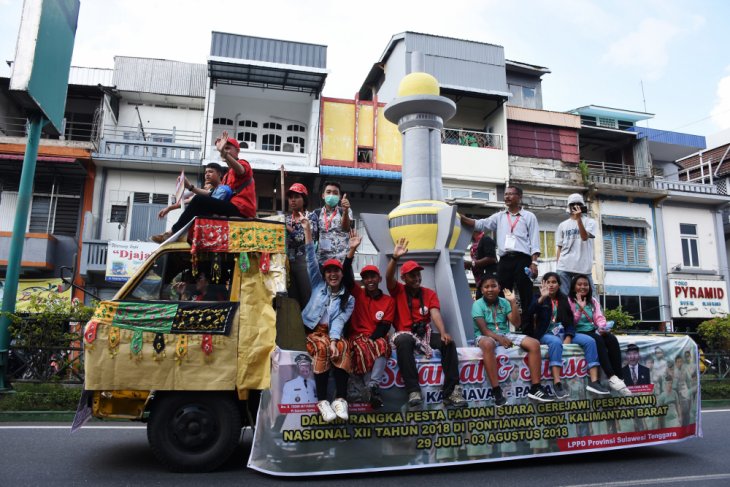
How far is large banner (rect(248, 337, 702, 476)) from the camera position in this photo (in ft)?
14.6

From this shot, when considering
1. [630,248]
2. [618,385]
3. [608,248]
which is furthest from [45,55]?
[630,248]

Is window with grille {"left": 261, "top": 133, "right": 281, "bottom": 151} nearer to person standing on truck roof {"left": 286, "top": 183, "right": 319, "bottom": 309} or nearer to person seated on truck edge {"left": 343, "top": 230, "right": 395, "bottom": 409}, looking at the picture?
person standing on truck roof {"left": 286, "top": 183, "right": 319, "bottom": 309}

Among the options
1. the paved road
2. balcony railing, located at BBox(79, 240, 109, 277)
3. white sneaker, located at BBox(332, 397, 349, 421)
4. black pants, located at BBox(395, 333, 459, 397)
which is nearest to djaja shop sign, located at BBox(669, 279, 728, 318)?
the paved road

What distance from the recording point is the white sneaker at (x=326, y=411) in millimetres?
4332

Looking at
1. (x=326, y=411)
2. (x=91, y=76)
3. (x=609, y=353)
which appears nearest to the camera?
(x=326, y=411)

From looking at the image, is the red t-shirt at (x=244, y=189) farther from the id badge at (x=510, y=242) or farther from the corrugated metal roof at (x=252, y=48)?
the corrugated metal roof at (x=252, y=48)

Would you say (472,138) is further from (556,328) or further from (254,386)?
(254,386)

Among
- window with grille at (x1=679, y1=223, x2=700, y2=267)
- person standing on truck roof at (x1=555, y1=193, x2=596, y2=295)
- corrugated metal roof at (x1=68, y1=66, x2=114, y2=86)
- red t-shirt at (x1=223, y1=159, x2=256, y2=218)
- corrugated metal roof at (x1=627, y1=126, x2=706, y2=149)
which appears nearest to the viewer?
red t-shirt at (x1=223, y1=159, x2=256, y2=218)

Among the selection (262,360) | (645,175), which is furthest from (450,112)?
(645,175)

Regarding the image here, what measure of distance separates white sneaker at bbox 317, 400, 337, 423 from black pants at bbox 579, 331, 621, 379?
2.88 metres

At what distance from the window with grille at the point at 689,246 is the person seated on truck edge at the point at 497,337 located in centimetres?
2094

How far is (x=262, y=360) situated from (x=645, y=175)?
2285 cm

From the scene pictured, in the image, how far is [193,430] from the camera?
4.65 meters

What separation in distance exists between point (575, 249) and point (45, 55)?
8.82 m
